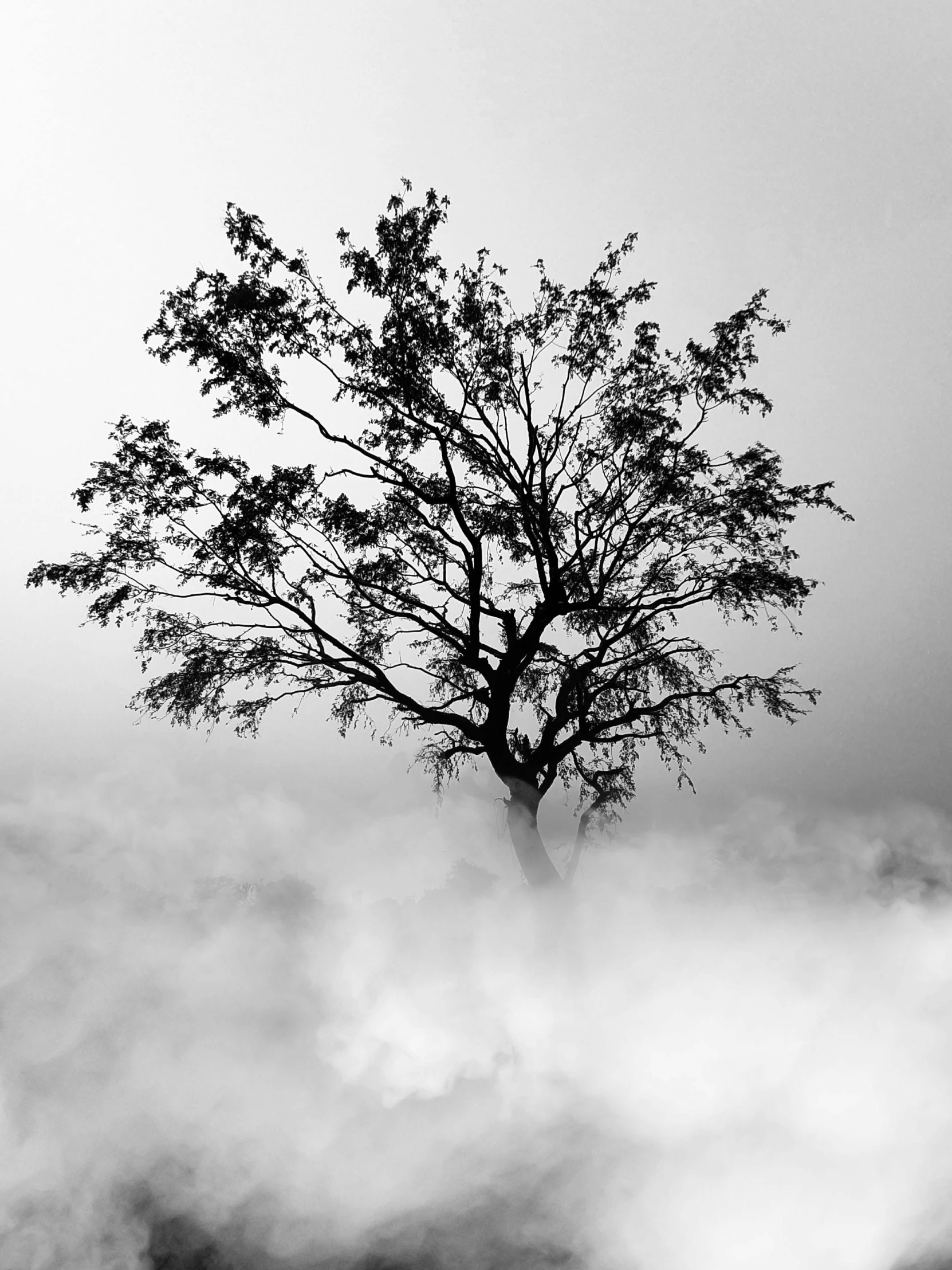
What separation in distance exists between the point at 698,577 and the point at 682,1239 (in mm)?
12439

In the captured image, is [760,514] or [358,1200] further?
[760,514]

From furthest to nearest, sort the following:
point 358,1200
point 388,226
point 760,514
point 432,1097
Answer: point 760,514
point 388,226
point 432,1097
point 358,1200

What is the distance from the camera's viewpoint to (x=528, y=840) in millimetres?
16469

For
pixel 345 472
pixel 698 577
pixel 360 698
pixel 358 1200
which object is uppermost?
pixel 345 472

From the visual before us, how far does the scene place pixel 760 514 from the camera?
16.1 meters

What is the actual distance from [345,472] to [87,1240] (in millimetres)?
12870

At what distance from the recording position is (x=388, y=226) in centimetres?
1507

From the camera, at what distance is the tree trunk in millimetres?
16391

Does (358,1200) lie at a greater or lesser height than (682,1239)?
greater

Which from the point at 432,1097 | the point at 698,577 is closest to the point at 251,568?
the point at 698,577

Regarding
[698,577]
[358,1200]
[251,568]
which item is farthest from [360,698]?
[358,1200]

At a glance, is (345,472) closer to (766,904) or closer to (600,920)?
(600,920)

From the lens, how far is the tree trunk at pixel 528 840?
53.8 feet

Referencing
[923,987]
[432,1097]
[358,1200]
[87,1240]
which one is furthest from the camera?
[923,987]
